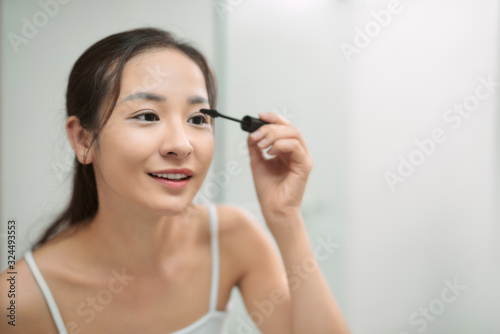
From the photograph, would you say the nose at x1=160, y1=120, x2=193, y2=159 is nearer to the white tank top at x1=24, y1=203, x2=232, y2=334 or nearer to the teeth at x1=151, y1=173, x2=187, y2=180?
the teeth at x1=151, y1=173, x2=187, y2=180

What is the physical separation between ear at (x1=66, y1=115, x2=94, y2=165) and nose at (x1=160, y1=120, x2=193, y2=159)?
134mm

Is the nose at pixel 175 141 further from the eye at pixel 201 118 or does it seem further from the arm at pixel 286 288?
the arm at pixel 286 288

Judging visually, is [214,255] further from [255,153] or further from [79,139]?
[79,139]

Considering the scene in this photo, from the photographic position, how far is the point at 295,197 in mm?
699

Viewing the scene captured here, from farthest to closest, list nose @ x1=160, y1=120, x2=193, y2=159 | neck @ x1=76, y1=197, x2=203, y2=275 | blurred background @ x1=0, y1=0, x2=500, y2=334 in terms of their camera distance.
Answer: blurred background @ x1=0, y1=0, x2=500, y2=334 → neck @ x1=76, y1=197, x2=203, y2=275 → nose @ x1=160, y1=120, x2=193, y2=159

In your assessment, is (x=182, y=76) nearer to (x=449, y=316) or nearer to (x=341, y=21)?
(x=341, y=21)

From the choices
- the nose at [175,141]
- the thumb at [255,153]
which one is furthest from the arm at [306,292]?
the nose at [175,141]

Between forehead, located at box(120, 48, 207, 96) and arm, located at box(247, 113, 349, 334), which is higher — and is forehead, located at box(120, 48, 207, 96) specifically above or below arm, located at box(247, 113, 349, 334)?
above

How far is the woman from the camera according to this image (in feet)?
1.96

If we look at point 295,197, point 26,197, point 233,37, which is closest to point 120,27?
point 233,37

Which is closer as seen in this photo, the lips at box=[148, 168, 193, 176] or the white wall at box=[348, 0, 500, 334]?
the lips at box=[148, 168, 193, 176]

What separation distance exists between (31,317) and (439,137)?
0.98 meters

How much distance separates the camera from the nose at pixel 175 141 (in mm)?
583

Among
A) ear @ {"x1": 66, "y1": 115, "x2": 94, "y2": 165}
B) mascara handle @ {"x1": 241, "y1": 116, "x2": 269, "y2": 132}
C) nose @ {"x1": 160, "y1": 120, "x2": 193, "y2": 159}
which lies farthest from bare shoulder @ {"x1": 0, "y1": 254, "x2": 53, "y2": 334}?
mascara handle @ {"x1": 241, "y1": 116, "x2": 269, "y2": 132}
